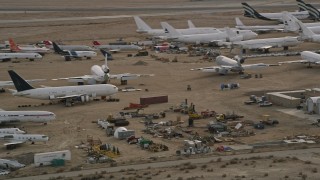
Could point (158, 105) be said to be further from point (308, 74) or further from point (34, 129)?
point (308, 74)

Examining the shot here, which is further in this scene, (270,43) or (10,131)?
(270,43)

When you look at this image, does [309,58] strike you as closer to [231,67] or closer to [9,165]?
[231,67]

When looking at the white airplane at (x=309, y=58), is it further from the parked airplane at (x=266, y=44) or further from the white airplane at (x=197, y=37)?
the white airplane at (x=197, y=37)

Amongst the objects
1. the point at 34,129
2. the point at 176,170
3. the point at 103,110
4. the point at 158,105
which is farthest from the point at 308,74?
the point at 176,170

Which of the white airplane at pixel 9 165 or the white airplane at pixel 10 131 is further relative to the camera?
the white airplane at pixel 10 131

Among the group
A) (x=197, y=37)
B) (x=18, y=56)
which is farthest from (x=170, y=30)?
(x=18, y=56)

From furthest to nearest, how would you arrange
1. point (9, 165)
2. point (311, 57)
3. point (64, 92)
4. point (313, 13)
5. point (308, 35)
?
point (313, 13) < point (308, 35) < point (311, 57) < point (64, 92) < point (9, 165)

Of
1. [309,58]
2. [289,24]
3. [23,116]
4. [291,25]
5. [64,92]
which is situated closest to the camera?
[23,116]

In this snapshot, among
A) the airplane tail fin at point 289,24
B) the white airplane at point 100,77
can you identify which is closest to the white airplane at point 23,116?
the white airplane at point 100,77
